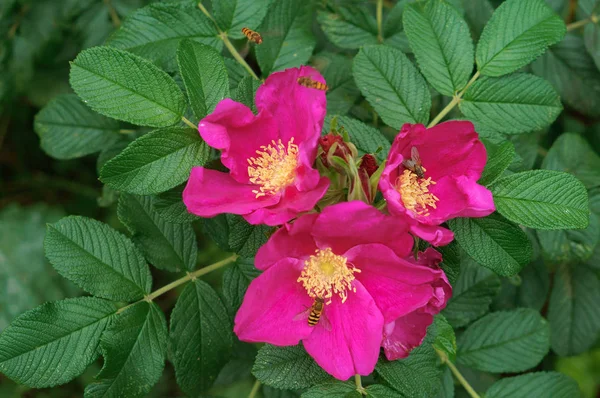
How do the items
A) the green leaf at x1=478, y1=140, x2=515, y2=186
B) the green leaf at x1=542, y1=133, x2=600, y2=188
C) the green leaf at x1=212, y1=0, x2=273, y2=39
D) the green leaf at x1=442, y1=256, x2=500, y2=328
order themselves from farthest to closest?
the green leaf at x1=542, y1=133, x2=600, y2=188 < the green leaf at x1=442, y1=256, x2=500, y2=328 < the green leaf at x1=212, y1=0, x2=273, y2=39 < the green leaf at x1=478, y1=140, x2=515, y2=186

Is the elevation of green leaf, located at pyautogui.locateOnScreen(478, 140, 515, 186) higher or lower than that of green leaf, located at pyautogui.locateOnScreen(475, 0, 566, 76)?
lower

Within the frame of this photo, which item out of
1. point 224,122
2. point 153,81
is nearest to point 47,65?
point 153,81

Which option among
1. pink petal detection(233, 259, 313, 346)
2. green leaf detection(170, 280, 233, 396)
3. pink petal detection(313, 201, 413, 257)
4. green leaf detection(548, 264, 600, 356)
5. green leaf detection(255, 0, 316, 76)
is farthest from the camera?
green leaf detection(548, 264, 600, 356)

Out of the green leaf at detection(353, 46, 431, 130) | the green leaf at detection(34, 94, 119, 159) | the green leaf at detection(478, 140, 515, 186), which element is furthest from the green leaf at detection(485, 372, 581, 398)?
the green leaf at detection(34, 94, 119, 159)

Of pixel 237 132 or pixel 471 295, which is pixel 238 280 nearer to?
pixel 237 132

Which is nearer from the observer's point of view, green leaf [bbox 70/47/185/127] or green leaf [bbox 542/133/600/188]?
green leaf [bbox 70/47/185/127]

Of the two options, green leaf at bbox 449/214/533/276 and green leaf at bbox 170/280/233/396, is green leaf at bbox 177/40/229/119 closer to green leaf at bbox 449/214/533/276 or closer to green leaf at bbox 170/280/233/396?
green leaf at bbox 170/280/233/396

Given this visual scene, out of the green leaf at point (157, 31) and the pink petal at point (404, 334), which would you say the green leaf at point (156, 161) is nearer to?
the green leaf at point (157, 31)

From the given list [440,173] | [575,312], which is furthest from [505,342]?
[440,173]

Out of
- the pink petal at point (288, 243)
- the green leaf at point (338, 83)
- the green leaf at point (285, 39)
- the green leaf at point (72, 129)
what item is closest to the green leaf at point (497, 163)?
the pink petal at point (288, 243)
